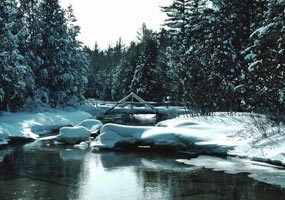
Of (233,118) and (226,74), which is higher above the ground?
(226,74)

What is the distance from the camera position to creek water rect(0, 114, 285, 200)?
10883 mm

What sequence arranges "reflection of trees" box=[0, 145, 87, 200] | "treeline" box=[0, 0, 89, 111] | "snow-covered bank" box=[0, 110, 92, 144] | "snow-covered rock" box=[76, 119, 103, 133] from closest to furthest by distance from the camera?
"reflection of trees" box=[0, 145, 87, 200], "snow-covered bank" box=[0, 110, 92, 144], "snow-covered rock" box=[76, 119, 103, 133], "treeline" box=[0, 0, 89, 111]

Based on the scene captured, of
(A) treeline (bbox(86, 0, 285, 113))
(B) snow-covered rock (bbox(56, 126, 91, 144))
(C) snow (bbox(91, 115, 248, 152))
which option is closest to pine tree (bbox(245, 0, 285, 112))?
(A) treeline (bbox(86, 0, 285, 113))

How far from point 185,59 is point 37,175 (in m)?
20.0

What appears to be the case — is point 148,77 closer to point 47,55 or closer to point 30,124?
point 47,55

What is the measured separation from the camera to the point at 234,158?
16062mm

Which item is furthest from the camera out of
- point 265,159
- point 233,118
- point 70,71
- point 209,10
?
point 70,71

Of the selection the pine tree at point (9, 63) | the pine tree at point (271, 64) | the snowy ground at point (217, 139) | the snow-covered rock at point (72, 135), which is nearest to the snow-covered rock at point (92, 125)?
the snow-covered rock at point (72, 135)

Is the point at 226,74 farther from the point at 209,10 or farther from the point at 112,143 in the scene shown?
the point at 112,143

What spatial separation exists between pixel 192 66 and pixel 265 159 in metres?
14.1

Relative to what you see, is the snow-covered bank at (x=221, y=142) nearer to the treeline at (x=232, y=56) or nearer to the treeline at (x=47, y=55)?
the treeline at (x=232, y=56)

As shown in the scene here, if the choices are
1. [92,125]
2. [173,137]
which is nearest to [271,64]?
[173,137]

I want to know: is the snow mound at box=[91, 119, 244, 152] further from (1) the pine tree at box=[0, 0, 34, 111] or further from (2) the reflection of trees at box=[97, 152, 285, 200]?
(1) the pine tree at box=[0, 0, 34, 111]

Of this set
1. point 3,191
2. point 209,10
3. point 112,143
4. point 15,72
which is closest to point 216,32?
point 209,10
